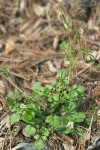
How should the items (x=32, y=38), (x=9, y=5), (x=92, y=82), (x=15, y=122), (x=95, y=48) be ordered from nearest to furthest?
1. (x=15, y=122)
2. (x=92, y=82)
3. (x=95, y=48)
4. (x=32, y=38)
5. (x=9, y=5)

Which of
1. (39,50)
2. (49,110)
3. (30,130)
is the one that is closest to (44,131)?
(30,130)

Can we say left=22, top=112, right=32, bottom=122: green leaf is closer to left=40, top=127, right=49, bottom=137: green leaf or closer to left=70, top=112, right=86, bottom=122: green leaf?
left=40, top=127, right=49, bottom=137: green leaf

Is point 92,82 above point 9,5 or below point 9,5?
below

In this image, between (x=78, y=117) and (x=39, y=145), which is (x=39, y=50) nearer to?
(x=78, y=117)

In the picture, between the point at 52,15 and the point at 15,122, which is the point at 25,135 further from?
the point at 52,15

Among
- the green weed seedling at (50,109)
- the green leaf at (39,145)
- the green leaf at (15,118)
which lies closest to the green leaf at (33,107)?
the green weed seedling at (50,109)

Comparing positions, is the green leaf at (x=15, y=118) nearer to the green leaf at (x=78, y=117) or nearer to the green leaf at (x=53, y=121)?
the green leaf at (x=53, y=121)

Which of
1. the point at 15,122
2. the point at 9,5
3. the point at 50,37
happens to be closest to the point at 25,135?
the point at 15,122

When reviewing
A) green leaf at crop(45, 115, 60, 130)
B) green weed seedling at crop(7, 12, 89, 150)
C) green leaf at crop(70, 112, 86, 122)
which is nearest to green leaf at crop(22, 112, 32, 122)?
green weed seedling at crop(7, 12, 89, 150)
